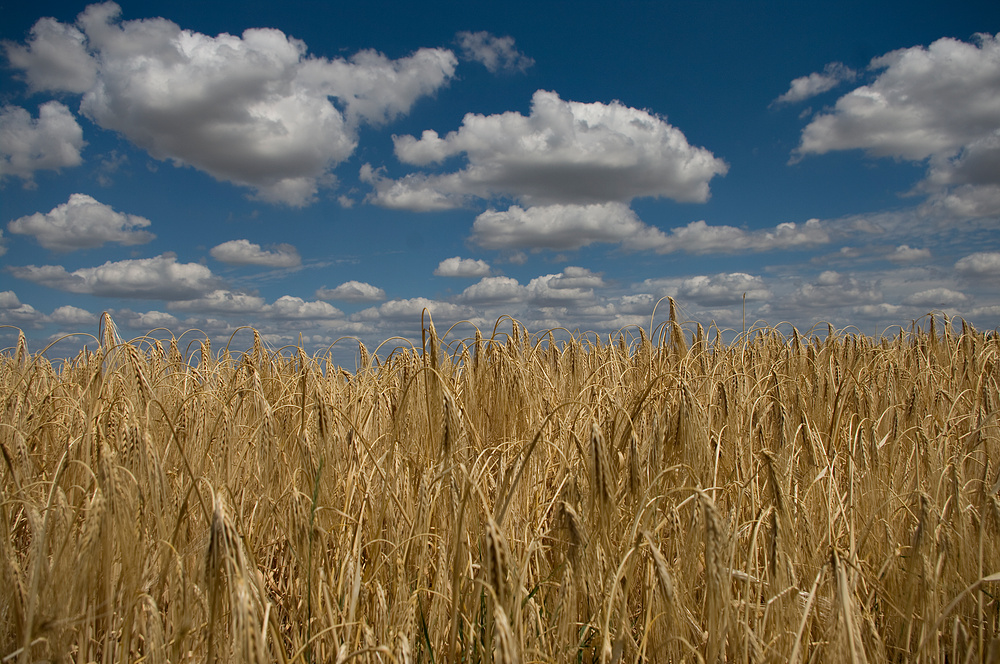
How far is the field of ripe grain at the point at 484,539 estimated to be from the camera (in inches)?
59.2

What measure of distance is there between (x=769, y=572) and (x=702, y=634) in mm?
338

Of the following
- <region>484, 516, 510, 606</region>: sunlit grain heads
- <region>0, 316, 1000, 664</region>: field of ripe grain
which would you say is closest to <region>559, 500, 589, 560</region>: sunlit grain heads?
<region>0, 316, 1000, 664</region>: field of ripe grain

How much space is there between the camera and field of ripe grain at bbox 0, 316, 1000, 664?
1505mm

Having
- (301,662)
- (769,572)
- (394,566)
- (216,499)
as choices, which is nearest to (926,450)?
(769,572)

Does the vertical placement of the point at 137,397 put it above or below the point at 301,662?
above

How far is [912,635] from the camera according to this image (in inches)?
86.0

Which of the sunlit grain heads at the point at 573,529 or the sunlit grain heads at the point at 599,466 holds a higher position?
the sunlit grain heads at the point at 599,466

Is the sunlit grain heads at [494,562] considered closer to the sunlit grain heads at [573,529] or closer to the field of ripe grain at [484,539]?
the field of ripe grain at [484,539]

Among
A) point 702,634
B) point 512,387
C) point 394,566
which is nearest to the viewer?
point 702,634

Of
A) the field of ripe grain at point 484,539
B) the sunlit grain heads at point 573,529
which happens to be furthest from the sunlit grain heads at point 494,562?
the sunlit grain heads at point 573,529

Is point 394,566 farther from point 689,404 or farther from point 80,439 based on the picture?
point 80,439

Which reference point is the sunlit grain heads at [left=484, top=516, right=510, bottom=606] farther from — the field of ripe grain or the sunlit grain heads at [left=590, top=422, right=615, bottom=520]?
the sunlit grain heads at [left=590, top=422, right=615, bottom=520]

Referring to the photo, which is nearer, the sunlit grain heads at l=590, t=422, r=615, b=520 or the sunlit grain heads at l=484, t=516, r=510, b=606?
the sunlit grain heads at l=484, t=516, r=510, b=606

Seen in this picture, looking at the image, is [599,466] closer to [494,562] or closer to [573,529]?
[573,529]
